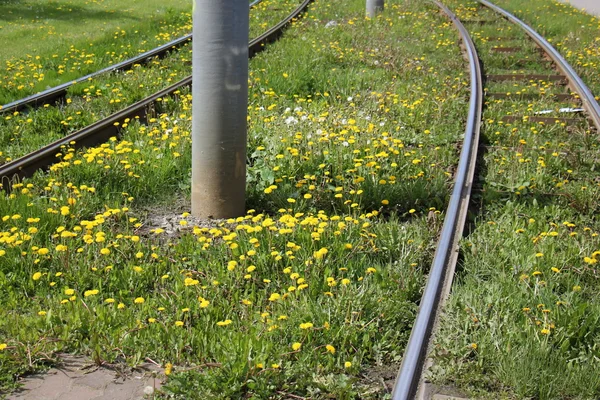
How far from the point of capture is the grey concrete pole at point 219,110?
5.13 m

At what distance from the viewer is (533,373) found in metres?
3.20

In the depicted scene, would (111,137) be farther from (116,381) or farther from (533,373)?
(533,373)

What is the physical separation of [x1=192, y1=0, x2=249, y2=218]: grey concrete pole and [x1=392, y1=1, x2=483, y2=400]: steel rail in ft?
5.26

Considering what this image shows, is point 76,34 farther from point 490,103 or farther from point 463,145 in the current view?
point 463,145

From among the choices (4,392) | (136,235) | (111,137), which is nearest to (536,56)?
(111,137)

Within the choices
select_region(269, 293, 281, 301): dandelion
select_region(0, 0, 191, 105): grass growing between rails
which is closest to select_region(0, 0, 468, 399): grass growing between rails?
select_region(269, 293, 281, 301): dandelion

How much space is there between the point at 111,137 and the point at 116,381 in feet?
12.9

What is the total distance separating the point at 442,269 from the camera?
4.18m

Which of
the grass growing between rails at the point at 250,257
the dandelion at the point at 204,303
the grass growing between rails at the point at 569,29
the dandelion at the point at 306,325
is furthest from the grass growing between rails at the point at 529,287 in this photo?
the grass growing between rails at the point at 569,29

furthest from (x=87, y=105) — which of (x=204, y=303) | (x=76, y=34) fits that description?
(x=76, y=34)

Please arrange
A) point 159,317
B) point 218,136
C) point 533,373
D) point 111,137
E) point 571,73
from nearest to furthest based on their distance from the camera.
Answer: point 533,373 < point 159,317 < point 218,136 < point 111,137 < point 571,73

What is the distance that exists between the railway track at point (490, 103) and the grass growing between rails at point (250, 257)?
15 centimetres

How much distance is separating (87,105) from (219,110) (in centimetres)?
358

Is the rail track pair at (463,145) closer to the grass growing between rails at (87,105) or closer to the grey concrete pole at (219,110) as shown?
the grass growing between rails at (87,105)
